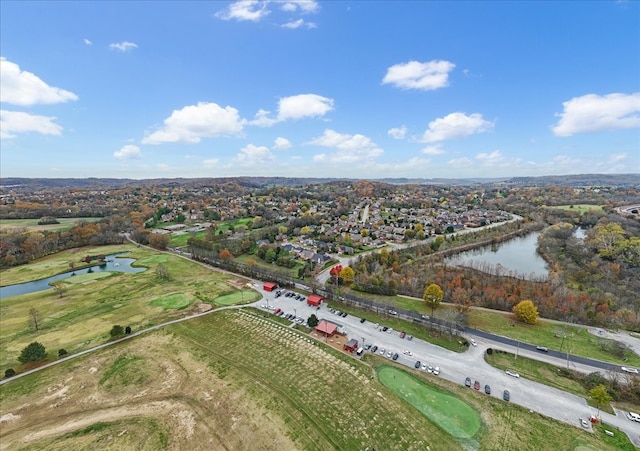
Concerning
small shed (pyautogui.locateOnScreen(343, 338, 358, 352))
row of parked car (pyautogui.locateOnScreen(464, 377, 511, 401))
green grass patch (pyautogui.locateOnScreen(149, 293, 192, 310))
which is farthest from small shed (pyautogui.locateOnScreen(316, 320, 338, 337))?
green grass patch (pyautogui.locateOnScreen(149, 293, 192, 310))

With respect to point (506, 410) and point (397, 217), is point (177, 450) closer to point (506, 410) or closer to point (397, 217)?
point (506, 410)

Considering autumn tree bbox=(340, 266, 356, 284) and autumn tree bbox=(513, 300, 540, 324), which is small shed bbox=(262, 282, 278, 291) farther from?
autumn tree bbox=(513, 300, 540, 324)

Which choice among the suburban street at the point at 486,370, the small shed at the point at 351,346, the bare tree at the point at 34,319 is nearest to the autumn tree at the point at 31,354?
the bare tree at the point at 34,319

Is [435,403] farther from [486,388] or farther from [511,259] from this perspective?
[511,259]

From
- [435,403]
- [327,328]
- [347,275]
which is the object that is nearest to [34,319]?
[327,328]

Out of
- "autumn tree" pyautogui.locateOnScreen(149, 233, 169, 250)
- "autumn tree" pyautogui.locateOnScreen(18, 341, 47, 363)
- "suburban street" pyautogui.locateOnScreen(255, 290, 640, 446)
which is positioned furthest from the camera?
"autumn tree" pyautogui.locateOnScreen(149, 233, 169, 250)

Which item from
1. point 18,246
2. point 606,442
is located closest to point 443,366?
point 606,442
